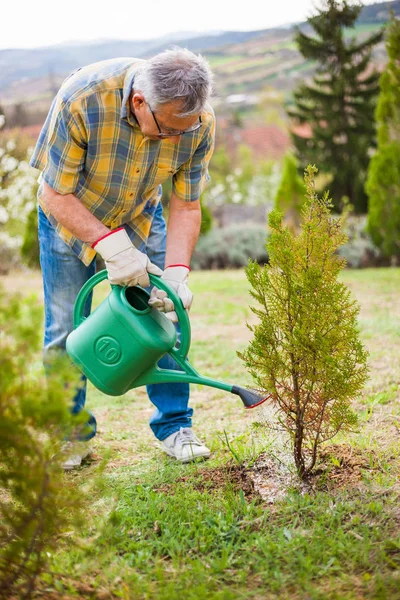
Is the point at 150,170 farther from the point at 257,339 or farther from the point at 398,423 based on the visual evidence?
the point at 398,423

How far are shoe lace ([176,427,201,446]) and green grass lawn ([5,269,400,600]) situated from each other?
0.10m

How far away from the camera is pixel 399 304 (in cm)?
577

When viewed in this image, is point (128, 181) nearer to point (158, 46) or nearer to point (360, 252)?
point (158, 46)

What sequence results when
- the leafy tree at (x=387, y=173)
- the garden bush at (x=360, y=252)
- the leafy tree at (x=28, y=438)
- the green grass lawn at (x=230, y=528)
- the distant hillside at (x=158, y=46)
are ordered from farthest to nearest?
→ the distant hillside at (x=158, y=46), the garden bush at (x=360, y=252), the leafy tree at (x=387, y=173), the green grass lawn at (x=230, y=528), the leafy tree at (x=28, y=438)

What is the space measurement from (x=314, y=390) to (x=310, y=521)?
412 mm

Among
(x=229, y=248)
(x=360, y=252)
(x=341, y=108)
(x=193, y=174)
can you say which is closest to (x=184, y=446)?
(x=193, y=174)

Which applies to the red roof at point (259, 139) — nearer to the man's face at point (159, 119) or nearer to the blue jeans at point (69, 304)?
the blue jeans at point (69, 304)

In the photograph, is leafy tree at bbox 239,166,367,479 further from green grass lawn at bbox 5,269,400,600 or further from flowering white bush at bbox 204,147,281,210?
flowering white bush at bbox 204,147,281,210

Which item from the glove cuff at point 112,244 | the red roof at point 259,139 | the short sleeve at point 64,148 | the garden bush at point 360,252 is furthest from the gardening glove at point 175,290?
the red roof at point 259,139

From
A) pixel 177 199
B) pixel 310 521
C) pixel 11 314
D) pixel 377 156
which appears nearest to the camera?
pixel 11 314

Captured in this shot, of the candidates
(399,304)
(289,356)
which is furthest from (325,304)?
(399,304)

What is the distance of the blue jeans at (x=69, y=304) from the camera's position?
2.57m

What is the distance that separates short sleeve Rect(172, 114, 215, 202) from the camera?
259 centimetres

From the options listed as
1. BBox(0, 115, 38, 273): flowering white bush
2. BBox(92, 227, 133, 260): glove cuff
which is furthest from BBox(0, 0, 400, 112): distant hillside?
BBox(92, 227, 133, 260): glove cuff
